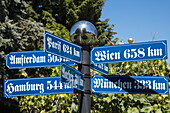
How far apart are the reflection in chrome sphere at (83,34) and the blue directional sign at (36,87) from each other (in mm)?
550

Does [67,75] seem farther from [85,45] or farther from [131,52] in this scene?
[131,52]

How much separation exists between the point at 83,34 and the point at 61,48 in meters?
0.28

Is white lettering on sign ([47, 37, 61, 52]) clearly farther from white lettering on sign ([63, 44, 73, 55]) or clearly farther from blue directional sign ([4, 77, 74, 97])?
blue directional sign ([4, 77, 74, 97])

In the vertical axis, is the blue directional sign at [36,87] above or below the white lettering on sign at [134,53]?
below

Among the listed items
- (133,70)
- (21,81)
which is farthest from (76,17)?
(21,81)

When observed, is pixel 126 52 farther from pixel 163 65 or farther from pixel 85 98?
pixel 163 65

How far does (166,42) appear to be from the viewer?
302 centimetres

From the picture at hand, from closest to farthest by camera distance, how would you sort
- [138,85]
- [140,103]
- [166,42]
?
[166,42]
[138,85]
[140,103]

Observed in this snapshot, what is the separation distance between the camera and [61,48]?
9.48 ft

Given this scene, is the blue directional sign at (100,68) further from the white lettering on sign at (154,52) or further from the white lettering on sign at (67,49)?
the white lettering on sign at (154,52)

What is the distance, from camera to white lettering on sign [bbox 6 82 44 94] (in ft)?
11.0

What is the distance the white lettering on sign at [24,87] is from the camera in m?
3.35

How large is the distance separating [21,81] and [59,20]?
51.3ft

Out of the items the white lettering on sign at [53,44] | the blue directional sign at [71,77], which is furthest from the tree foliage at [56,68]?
the white lettering on sign at [53,44]
